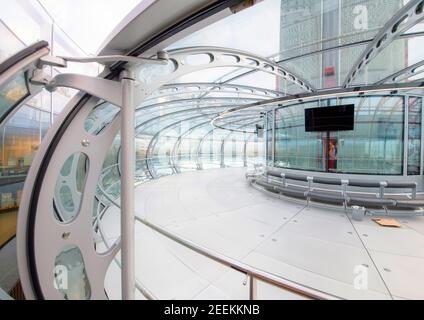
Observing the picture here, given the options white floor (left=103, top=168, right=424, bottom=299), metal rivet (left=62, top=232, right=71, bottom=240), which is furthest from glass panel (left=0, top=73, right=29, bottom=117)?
white floor (left=103, top=168, right=424, bottom=299)

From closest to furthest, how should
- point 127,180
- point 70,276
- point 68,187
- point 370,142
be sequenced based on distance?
point 127,180
point 70,276
point 68,187
point 370,142

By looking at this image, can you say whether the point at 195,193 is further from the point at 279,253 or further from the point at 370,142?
the point at 370,142

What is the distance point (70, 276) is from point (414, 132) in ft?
46.1

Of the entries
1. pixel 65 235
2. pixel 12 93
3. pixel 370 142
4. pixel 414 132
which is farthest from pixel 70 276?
pixel 414 132

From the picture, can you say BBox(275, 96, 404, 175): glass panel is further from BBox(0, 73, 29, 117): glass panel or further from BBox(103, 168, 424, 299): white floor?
BBox(0, 73, 29, 117): glass panel

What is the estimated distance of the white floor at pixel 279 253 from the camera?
279 centimetres

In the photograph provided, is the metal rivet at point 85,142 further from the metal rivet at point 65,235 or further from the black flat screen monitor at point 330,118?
the black flat screen monitor at point 330,118

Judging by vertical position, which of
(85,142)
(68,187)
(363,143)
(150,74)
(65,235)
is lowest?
(65,235)

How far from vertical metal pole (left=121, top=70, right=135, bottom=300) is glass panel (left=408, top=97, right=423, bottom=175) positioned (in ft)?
41.6

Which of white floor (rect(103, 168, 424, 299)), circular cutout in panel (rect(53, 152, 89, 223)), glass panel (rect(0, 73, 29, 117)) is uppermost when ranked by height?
glass panel (rect(0, 73, 29, 117))

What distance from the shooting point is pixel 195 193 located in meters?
9.32

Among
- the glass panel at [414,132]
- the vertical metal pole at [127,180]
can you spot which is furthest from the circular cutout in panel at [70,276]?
the glass panel at [414,132]

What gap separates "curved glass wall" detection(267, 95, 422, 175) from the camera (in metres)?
8.42

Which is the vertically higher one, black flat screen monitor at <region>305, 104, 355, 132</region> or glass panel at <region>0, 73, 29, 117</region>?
black flat screen monitor at <region>305, 104, 355, 132</region>
